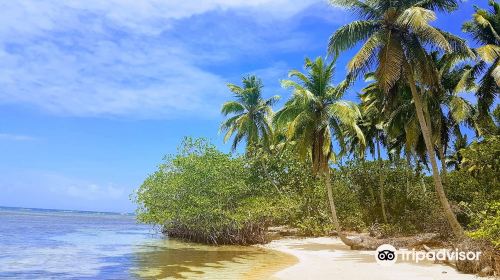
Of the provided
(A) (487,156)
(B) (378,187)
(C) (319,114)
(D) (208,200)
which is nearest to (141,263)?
(D) (208,200)

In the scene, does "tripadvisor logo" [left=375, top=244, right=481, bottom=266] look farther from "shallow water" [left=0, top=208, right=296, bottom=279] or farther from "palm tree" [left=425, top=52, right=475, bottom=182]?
"palm tree" [left=425, top=52, right=475, bottom=182]

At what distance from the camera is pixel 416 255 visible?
57.9ft

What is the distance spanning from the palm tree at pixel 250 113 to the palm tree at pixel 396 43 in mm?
17707

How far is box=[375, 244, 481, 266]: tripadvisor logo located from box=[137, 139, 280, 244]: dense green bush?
10.6 m

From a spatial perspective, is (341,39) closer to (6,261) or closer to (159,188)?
(159,188)

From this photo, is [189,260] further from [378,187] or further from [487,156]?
[378,187]

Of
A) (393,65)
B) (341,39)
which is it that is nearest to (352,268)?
(393,65)

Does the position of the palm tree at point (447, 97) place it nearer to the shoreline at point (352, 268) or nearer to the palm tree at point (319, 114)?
the palm tree at point (319, 114)

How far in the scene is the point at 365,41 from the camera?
20500mm

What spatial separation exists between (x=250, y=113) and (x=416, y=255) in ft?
74.7

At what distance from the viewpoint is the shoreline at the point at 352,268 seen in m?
14.0

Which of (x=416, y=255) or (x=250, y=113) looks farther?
(x=250, y=113)

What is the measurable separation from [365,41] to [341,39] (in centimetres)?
118

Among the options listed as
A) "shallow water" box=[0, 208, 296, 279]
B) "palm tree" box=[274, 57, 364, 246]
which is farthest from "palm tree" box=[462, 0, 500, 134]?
"shallow water" box=[0, 208, 296, 279]
